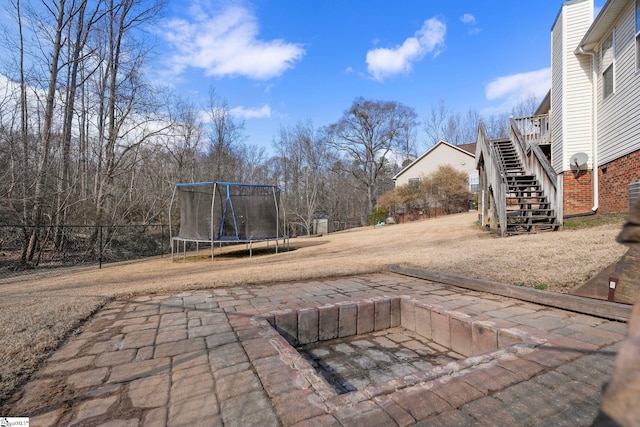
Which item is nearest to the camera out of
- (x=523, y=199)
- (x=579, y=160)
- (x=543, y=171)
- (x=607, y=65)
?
(x=543, y=171)

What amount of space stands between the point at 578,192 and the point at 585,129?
199 cm

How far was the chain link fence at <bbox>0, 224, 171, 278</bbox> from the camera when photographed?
8641mm

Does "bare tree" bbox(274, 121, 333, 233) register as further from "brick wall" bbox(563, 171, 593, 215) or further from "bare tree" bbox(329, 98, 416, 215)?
"brick wall" bbox(563, 171, 593, 215)

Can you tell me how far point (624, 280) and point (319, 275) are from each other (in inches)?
148

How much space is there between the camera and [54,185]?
1072cm

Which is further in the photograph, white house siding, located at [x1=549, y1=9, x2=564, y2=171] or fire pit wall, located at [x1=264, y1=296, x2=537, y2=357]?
white house siding, located at [x1=549, y1=9, x2=564, y2=171]

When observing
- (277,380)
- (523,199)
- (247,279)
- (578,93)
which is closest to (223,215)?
(247,279)

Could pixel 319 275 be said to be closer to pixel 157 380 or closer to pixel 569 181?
pixel 157 380

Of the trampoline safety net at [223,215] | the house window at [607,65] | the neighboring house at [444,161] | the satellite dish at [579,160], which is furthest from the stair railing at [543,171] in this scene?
the neighboring house at [444,161]

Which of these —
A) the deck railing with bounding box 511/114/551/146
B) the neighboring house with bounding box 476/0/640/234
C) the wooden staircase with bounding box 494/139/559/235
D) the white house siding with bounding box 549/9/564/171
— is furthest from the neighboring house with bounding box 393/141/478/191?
the wooden staircase with bounding box 494/139/559/235

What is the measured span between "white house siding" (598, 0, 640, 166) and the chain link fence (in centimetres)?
→ 1257

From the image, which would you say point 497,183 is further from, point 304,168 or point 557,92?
point 304,168

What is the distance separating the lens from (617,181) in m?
7.90

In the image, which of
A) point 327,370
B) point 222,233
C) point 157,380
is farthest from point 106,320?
point 222,233
